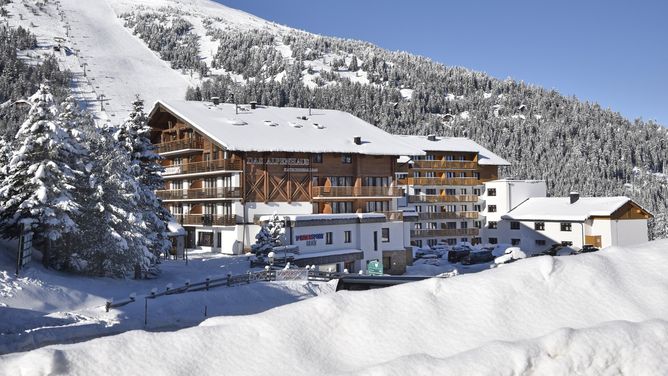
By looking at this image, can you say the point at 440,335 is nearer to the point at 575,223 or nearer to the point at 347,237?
the point at 347,237

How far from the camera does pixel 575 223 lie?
65688mm

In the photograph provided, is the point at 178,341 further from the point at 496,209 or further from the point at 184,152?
the point at 496,209

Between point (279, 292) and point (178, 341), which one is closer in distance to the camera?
point (178, 341)

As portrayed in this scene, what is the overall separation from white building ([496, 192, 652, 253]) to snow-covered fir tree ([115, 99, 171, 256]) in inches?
1809

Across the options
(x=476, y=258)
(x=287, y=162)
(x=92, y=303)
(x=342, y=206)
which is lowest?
(x=476, y=258)

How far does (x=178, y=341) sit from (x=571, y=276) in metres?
6.01

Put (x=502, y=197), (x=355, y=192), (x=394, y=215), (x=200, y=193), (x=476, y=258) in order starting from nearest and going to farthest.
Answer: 1. (x=200, y=193)
2. (x=355, y=192)
3. (x=394, y=215)
4. (x=476, y=258)
5. (x=502, y=197)

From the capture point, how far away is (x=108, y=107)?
615ft

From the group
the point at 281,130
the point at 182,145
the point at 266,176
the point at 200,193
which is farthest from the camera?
the point at 281,130

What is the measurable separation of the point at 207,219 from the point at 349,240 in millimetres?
11954

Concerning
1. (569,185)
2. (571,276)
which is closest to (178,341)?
(571,276)

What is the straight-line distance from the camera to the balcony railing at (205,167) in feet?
156

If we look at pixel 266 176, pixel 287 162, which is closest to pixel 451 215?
pixel 287 162

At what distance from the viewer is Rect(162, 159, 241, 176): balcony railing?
47594 mm
